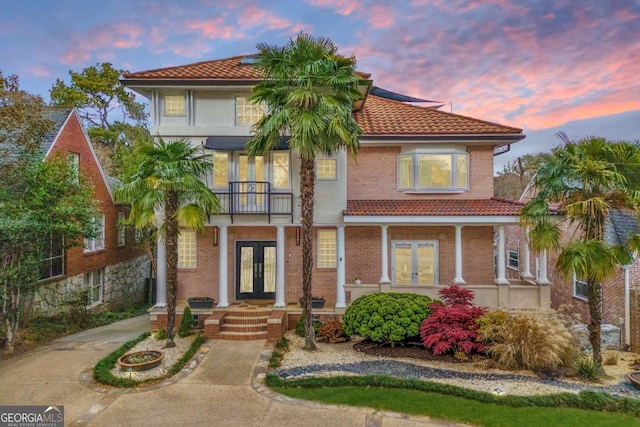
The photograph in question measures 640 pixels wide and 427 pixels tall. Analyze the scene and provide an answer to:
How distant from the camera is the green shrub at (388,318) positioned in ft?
35.3

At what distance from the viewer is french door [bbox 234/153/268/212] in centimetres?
1359

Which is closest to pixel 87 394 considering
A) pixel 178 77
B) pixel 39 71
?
pixel 178 77

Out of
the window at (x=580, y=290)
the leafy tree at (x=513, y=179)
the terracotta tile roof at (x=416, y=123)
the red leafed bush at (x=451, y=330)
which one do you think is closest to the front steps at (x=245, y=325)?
the red leafed bush at (x=451, y=330)

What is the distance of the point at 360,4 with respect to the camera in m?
14.8

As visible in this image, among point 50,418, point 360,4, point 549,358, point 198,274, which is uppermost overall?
point 360,4

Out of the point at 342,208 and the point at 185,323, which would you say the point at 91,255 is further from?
the point at 342,208

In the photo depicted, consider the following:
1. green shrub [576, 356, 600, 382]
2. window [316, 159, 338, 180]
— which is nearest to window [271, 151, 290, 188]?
window [316, 159, 338, 180]

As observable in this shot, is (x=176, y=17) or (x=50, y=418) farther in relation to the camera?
(x=176, y=17)

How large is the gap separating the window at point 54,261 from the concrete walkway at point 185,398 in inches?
195

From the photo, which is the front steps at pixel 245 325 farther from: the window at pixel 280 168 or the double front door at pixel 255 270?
the window at pixel 280 168

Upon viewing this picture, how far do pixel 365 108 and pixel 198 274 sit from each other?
35.4ft

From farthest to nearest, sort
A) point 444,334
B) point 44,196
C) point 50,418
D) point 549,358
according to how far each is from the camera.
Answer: point 44,196 → point 444,334 → point 549,358 → point 50,418

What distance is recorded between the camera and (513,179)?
38.2m

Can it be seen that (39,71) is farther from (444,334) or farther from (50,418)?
(444,334)
